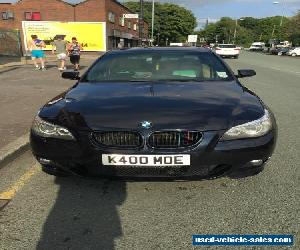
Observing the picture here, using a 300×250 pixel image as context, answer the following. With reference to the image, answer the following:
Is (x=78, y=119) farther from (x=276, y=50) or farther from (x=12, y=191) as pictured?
(x=276, y=50)

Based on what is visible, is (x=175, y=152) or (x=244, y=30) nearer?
(x=175, y=152)

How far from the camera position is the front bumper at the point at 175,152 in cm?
335

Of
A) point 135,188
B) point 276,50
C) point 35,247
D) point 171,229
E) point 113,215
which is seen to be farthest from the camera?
point 276,50

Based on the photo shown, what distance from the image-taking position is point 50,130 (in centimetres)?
356

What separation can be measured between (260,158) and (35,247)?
1.99 metres

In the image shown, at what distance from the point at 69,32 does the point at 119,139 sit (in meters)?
38.6

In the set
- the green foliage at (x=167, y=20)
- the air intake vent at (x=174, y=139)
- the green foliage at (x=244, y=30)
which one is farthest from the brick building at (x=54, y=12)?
the green foliage at (x=244, y=30)

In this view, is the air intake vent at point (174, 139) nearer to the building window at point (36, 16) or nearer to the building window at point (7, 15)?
the building window at point (36, 16)

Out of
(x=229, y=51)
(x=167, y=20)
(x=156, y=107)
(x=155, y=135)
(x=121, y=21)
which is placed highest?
(x=156, y=107)

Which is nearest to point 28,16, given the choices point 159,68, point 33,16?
point 33,16

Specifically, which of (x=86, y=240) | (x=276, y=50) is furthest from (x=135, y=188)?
(x=276, y=50)

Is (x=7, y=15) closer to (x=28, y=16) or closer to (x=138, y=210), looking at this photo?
(x=28, y=16)

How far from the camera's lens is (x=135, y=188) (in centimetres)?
389

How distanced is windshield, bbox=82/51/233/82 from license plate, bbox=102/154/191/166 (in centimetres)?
159
